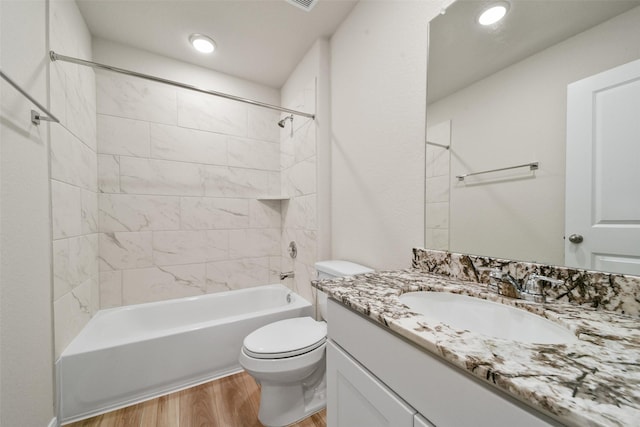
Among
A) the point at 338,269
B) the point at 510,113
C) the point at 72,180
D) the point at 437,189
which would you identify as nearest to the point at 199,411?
the point at 338,269

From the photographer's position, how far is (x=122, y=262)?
74.0 inches

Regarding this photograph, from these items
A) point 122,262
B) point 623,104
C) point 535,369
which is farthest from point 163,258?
point 623,104

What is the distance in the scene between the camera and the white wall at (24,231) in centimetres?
85

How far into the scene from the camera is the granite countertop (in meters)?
0.31

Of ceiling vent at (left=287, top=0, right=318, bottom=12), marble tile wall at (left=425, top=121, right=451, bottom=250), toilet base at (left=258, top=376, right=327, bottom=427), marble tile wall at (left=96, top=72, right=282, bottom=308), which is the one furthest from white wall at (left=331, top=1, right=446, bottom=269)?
toilet base at (left=258, top=376, right=327, bottom=427)

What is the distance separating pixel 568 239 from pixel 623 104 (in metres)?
0.38

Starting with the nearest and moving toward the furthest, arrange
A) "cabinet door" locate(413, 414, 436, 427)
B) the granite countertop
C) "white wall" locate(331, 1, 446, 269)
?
→ the granite countertop, "cabinet door" locate(413, 414, 436, 427), "white wall" locate(331, 1, 446, 269)

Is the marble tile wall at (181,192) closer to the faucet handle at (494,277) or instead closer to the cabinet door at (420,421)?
the faucet handle at (494,277)

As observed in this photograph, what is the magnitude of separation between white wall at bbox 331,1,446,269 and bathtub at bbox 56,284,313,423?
905 mm

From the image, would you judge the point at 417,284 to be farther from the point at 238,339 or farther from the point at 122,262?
the point at 122,262

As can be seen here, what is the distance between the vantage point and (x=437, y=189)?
1071mm

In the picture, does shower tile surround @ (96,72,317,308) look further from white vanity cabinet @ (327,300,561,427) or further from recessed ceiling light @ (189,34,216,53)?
white vanity cabinet @ (327,300,561,427)

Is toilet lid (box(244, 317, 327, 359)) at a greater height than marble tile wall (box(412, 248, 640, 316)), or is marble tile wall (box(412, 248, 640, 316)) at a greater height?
marble tile wall (box(412, 248, 640, 316))

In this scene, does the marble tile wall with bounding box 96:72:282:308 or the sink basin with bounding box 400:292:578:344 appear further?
the marble tile wall with bounding box 96:72:282:308
